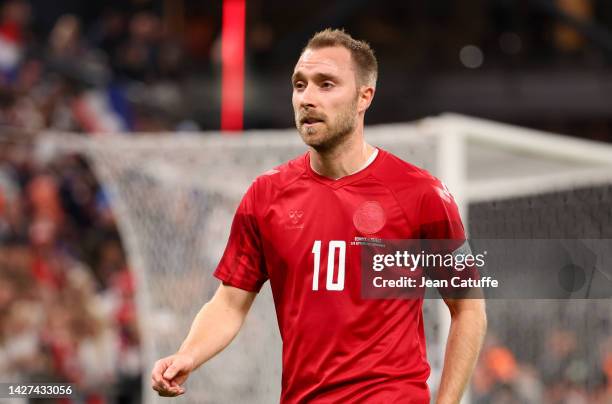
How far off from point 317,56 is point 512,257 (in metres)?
1.44

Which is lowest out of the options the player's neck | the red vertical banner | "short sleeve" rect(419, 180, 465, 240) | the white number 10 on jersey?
A: the white number 10 on jersey

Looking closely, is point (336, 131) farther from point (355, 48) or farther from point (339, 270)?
point (339, 270)

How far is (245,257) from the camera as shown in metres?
3.37

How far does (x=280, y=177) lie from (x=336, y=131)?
0.29 m

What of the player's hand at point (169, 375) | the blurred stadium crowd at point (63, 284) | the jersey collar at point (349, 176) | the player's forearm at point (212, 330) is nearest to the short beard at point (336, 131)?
the jersey collar at point (349, 176)

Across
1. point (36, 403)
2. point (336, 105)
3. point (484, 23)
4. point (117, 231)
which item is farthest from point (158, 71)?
point (336, 105)

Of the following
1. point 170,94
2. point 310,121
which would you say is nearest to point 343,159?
point 310,121

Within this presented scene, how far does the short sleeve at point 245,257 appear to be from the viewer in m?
3.37

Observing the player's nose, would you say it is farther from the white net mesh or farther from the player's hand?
the white net mesh

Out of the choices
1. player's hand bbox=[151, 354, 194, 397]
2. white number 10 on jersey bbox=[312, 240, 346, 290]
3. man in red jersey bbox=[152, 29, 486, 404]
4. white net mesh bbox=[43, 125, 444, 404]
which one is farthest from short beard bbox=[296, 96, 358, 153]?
white net mesh bbox=[43, 125, 444, 404]

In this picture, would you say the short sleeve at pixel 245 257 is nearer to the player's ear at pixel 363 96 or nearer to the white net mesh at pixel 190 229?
the player's ear at pixel 363 96

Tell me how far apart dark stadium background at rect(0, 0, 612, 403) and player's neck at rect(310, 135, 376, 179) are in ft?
11.7

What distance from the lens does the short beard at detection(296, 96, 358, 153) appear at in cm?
321

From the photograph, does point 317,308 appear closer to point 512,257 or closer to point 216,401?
point 512,257
